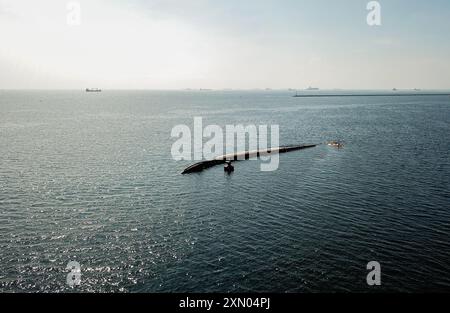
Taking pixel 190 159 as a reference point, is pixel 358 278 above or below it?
below

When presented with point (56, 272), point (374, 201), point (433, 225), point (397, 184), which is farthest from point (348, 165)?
point (56, 272)

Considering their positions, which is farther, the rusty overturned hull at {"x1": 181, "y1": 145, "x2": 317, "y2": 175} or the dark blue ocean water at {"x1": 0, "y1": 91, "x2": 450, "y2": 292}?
the rusty overturned hull at {"x1": 181, "y1": 145, "x2": 317, "y2": 175}

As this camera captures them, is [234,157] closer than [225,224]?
No

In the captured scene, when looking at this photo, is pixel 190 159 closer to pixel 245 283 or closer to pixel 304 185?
pixel 304 185

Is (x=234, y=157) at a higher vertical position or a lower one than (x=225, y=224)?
higher

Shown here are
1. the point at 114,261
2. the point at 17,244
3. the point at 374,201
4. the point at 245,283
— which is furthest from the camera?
the point at 374,201

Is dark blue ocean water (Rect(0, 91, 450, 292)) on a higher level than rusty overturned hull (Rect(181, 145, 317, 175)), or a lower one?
lower

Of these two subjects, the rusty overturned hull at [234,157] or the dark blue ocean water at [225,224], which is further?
the rusty overturned hull at [234,157]

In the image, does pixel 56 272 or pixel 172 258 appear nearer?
pixel 56 272

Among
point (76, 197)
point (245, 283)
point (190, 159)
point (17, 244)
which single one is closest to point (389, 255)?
point (245, 283)

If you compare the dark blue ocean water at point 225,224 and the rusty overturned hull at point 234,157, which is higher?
the rusty overturned hull at point 234,157

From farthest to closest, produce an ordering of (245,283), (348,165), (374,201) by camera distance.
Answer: (348,165)
(374,201)
(245,283)
